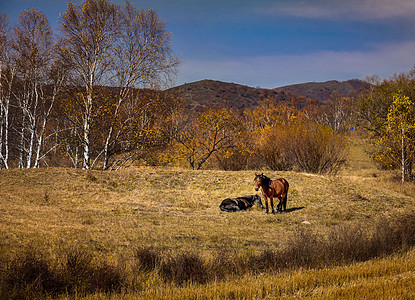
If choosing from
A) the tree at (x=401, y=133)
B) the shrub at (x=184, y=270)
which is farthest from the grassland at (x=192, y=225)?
the tree at (x=401, y=133)

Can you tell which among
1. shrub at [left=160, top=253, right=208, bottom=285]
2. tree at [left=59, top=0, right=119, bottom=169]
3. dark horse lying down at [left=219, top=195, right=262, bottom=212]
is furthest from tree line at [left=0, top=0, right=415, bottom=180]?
shrub at [left=160, top=253, right=208, bottom=285]

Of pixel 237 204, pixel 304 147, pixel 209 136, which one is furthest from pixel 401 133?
pixel 237 204

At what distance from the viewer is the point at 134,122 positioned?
2244 centimetres

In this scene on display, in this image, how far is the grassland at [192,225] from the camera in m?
5.58

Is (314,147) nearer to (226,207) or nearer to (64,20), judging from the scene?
(226,207)

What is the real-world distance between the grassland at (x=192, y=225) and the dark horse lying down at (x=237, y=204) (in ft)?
1.22

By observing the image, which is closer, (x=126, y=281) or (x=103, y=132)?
(x=126, y=281)

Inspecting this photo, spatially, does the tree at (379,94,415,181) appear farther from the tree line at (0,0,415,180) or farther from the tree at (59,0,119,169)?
the tree at (59,0,119,169)

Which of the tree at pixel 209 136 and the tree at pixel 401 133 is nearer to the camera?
the tree at pixel 401 133

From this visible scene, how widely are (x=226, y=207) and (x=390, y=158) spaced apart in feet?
55.5

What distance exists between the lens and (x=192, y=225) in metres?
11.7

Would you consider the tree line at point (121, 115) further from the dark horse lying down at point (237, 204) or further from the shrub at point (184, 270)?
the shrub at point (184, 270)

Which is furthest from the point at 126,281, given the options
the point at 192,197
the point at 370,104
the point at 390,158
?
the point at 370,104

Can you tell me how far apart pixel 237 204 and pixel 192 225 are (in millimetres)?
3752
